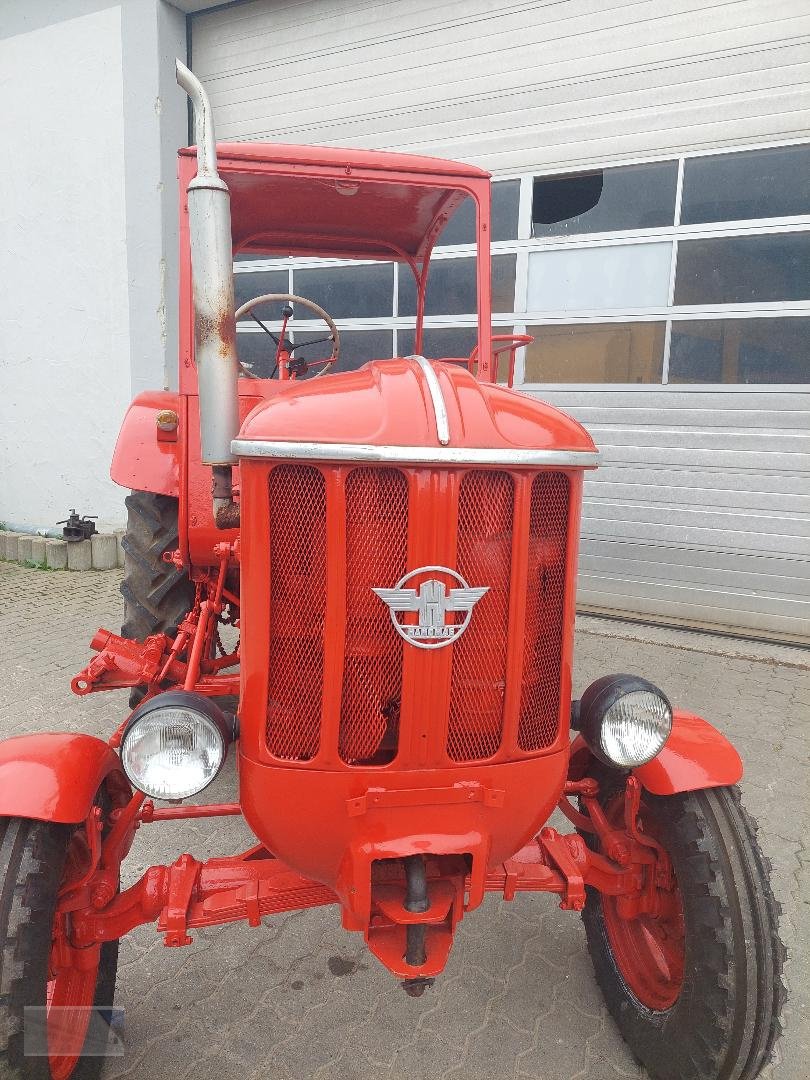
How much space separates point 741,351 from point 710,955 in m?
4.22

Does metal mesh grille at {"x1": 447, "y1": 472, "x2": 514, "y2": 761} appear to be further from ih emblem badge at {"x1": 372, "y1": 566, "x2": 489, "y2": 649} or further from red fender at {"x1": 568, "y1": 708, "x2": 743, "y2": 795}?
red fender at {"x1": 568, "y1": 708, "x2": 743, "y2": 795}

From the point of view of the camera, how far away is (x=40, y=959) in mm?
1407

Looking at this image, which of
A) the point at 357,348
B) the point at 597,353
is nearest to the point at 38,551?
the point at 357,348

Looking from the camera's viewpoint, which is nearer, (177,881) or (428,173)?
(177,881)

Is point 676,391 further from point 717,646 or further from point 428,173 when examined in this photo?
point 428,173

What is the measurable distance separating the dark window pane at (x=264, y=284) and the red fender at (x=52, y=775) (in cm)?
525

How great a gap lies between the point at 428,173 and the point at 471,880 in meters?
2.14

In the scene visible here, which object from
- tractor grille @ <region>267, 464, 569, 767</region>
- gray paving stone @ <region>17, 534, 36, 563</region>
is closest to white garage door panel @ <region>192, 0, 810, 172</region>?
gray paving stone @ <region>17, 534, 36, 563</region>

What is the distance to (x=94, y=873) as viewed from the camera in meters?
1.61

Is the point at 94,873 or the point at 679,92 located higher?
the point at 679,92

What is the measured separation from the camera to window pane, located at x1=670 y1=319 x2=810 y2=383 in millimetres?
4691

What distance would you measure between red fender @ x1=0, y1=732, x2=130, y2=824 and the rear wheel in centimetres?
156

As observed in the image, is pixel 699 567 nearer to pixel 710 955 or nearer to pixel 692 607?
pixel 692 607

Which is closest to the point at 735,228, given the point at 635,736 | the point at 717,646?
the point at 717,646
